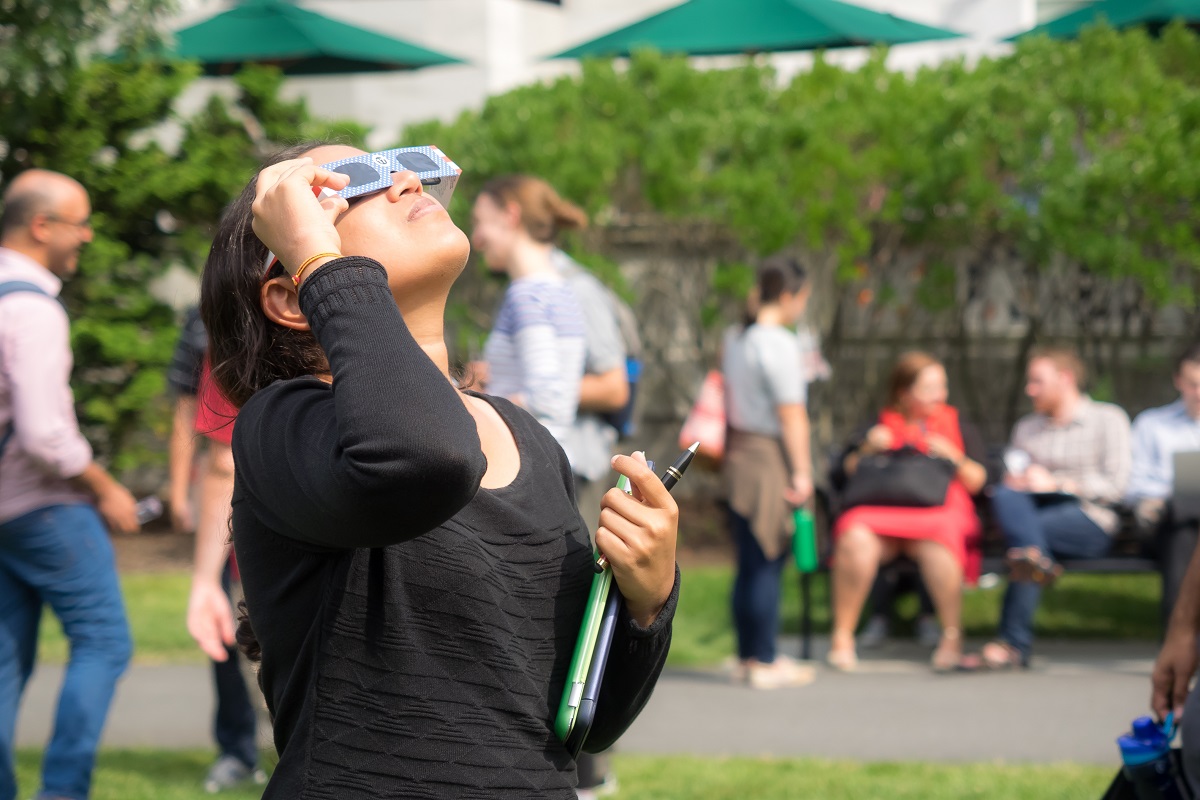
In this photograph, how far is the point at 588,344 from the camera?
16.6 ft

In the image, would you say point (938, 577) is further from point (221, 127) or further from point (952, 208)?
point (221, 127)

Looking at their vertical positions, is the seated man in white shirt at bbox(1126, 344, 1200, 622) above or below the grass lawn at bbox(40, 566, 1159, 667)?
above

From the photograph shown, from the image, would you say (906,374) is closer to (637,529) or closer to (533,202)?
(533,202)

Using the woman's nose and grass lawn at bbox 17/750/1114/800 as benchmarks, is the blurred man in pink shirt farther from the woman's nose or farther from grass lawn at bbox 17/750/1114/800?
the woman's nose

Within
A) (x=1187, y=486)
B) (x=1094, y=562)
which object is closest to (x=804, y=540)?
(x=1094, y=562)

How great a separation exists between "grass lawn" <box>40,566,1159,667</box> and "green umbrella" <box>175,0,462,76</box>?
15.7 feet

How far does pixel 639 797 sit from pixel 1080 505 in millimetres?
3676

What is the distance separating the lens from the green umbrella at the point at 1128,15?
10547 mm

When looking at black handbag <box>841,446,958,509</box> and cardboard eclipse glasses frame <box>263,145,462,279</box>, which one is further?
black handbag <box>841,446,958,509</box>

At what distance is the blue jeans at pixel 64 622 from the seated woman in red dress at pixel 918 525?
4.13 m

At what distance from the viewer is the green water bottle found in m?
7.20

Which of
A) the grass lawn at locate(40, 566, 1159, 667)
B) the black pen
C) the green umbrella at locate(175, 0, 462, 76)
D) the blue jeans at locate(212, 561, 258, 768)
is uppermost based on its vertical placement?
the green umbrella at locate(175, 0, 462, 76)

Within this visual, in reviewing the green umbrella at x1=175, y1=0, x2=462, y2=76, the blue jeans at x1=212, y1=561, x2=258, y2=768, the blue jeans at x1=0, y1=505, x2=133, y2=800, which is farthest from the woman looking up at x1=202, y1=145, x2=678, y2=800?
the green umbrella at x1=175, y1=0, x2=462, y2=76

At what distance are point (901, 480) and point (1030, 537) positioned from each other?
742 mm
